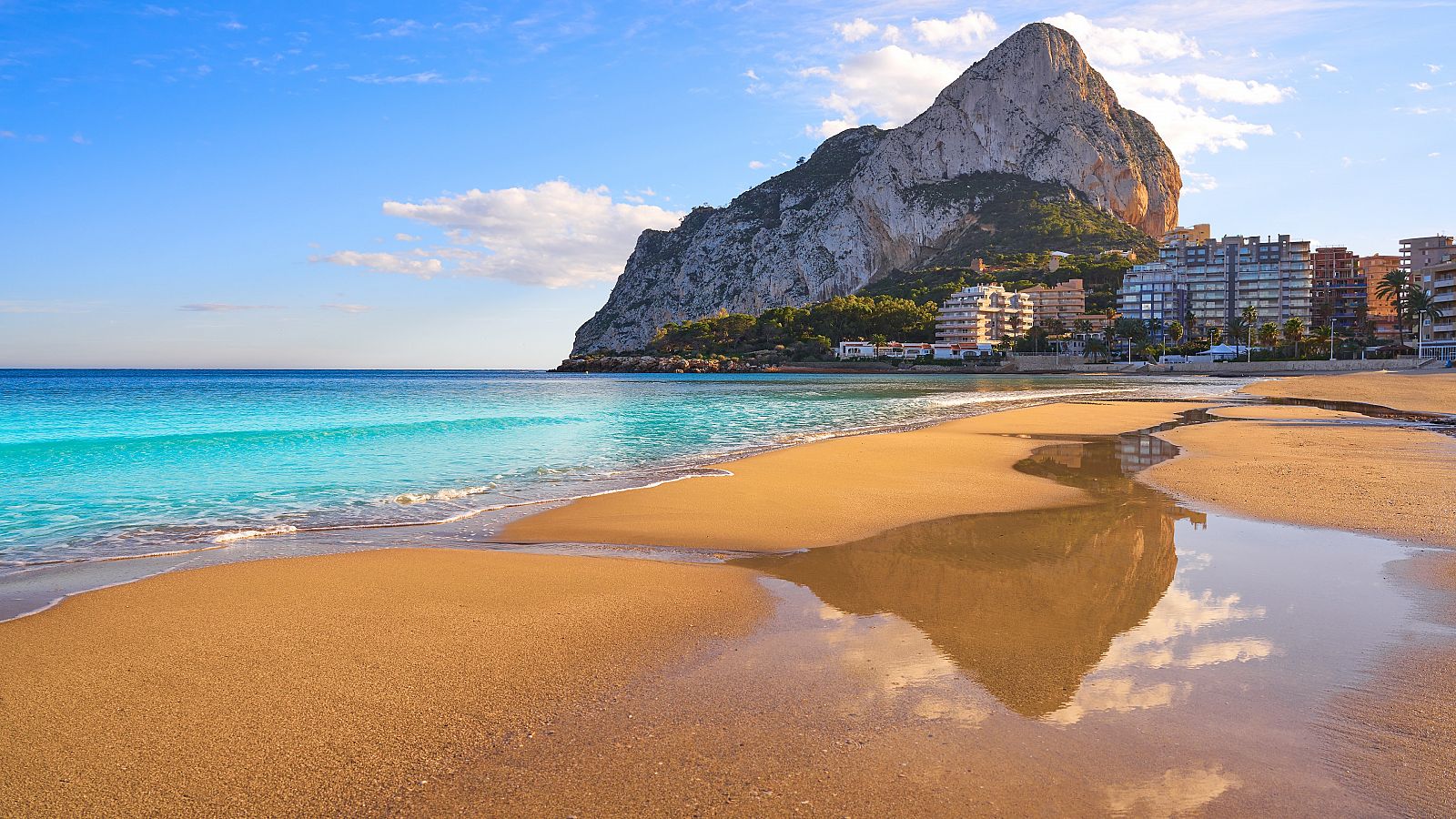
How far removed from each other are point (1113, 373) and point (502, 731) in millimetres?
103232

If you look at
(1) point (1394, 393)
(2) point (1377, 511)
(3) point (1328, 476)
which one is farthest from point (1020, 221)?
(2) point (1377, 511)

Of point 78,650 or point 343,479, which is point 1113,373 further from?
point 78,650

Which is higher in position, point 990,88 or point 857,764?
point 990,88

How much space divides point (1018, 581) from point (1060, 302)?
138 metres

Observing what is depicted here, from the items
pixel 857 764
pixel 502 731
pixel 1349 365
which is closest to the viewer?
pixel 857 764

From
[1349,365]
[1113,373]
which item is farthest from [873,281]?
[1349,365]

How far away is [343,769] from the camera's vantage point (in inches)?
132

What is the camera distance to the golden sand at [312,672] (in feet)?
10.8

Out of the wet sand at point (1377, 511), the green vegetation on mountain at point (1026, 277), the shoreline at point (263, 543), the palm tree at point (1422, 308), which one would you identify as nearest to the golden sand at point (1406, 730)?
the wet sand at point (1377, 511)

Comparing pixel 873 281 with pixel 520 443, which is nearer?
pixel 520 443

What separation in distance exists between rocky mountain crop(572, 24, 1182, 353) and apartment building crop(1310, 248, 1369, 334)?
45.3 metres

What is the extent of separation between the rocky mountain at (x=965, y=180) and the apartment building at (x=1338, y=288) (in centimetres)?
4533

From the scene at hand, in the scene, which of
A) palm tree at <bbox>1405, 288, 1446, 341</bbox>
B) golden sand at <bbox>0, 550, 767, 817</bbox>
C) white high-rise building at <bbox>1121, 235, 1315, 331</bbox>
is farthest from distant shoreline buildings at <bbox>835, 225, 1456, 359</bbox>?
golden sand at <bbox>0, 550, 767, 817</bbox>

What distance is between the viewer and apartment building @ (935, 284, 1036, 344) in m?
125
